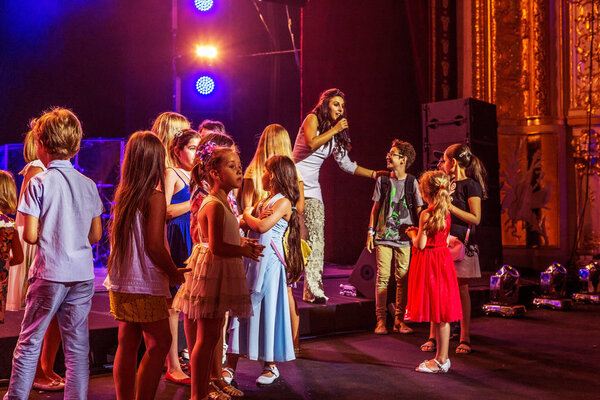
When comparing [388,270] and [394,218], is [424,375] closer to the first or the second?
[388,270]

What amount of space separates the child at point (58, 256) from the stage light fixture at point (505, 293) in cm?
436

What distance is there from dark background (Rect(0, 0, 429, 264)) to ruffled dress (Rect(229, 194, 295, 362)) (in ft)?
15.3

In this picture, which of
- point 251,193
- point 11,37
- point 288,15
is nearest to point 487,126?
point 288,15

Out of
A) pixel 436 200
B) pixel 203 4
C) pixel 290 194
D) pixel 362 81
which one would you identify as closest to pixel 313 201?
pixel 436 200

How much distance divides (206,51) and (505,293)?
5.78m

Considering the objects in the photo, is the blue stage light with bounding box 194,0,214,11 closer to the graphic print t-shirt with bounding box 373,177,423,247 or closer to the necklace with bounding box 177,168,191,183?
the graphic print t-shirt with bounding box 373,177,423,247

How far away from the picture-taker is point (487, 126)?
7418 mm

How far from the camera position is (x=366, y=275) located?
5527 mm

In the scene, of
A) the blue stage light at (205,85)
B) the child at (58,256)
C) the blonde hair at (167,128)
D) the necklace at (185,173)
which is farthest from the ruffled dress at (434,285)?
the blue stage light at (205,85)

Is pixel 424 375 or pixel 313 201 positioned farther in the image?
pixel 313 201

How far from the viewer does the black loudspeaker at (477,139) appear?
23.5 ft

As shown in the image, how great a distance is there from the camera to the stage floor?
11.2 feet

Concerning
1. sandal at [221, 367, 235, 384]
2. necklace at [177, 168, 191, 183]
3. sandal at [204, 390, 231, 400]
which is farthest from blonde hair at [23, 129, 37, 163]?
sandal at [204, 390, 231, 400]

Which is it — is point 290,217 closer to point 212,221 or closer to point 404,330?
point 212,221
